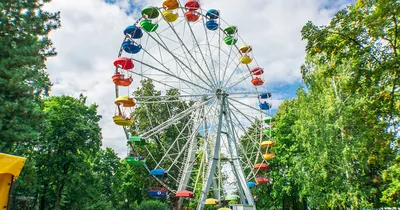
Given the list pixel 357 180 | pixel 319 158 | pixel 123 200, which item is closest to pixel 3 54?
pixel 319 158

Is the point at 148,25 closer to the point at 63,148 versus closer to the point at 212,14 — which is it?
the point at 212,14

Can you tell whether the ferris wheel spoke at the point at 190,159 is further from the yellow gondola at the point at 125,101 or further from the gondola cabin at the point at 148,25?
the gondola cabin at the point at 148,25

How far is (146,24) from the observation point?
56.2 feet

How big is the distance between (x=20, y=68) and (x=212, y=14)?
1160 centimetres

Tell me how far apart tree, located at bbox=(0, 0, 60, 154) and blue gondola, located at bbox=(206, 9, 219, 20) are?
960 centimetres

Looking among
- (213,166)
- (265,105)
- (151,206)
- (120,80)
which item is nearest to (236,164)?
(213,166)

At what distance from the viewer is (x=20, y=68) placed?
1214cm

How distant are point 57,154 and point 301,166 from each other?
1760 cm

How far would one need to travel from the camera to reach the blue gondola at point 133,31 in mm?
17688

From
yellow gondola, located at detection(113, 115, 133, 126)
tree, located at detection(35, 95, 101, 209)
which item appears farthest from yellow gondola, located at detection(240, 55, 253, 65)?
tree, located at detection(35, 95, 101, 209)

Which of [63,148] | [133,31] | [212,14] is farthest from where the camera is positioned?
[63,148]

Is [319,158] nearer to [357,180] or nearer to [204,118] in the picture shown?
[357,180]

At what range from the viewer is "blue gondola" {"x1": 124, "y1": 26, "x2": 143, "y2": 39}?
1769 cm

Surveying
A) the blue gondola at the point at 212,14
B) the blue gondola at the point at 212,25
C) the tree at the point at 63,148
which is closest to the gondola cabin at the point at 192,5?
the blue gondola at the point at 212,14
